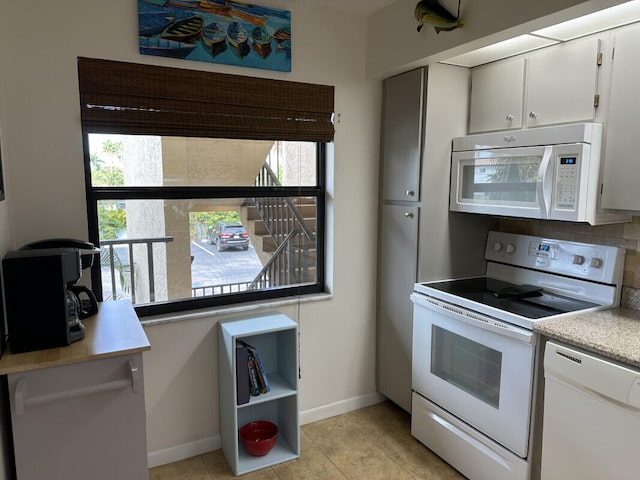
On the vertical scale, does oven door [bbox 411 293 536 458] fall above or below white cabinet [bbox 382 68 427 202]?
below

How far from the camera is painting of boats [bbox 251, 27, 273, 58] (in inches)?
96.9

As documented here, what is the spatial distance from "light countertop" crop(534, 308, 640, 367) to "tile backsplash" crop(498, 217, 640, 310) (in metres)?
0.10

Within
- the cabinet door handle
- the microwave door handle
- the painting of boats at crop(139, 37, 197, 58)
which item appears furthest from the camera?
the painting of boats at crop(139, 37, 197, 58)

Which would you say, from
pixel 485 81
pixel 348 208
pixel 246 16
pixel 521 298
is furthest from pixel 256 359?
pixel 485 81

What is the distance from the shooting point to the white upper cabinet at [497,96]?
238cm

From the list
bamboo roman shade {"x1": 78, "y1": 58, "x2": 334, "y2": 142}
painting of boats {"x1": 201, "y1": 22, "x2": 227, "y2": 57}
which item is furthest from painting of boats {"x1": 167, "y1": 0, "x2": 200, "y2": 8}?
bamboo roman shade {"x1": 78, "y1": 58, "x2": 334, "y2": 142}

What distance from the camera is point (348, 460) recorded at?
2.53m

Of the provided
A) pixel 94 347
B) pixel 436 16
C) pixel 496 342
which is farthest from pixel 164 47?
pixel 496 342

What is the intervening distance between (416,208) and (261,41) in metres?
1.26

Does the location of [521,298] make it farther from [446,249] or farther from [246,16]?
[246,16]

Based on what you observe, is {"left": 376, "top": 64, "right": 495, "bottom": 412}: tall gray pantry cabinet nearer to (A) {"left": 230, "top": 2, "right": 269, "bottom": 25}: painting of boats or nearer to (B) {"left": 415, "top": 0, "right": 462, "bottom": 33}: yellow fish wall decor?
(B) {"left": 415, "top": 0, "right": 462, "bottom": 33}: yellow fish wall decor

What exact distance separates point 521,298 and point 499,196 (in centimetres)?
55

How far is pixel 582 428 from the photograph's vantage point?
1788mm

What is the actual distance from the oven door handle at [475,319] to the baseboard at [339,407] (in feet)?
2.97
